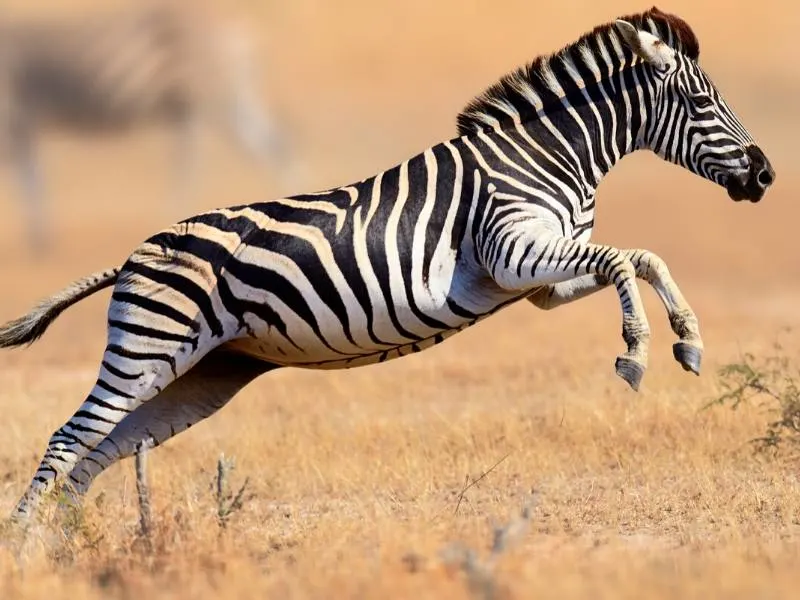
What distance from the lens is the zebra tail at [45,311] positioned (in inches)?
321

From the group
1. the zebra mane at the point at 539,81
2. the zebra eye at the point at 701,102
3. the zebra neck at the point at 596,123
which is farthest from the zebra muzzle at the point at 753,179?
the zebra mane at the point at 539,81

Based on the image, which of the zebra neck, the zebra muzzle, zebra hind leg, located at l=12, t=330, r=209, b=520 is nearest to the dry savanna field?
zebra hind leg, located at l=12, t=330, r=209, b=520

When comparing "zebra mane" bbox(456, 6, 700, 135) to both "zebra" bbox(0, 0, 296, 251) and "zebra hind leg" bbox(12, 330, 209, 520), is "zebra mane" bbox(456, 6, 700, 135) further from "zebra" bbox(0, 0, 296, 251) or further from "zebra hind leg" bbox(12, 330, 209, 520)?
"zebra" bbox(0, 0, 296, 251)

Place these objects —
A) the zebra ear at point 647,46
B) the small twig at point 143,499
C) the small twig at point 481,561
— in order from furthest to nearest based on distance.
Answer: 1. the zebra ear at point 647,46
2. the small twig at point 143,499
3. the small twig at point 481,561

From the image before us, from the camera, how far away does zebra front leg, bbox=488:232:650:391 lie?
23.4ft

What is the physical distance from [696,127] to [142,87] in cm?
2163

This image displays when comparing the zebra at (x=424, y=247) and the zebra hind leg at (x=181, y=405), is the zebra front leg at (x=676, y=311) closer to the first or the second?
the zebra at (x=424, y=247)

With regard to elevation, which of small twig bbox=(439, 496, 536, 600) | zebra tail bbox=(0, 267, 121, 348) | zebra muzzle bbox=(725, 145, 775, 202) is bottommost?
small twig bbox=(439, 496, 536, 600)

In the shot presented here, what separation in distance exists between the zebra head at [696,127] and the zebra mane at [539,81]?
0.41ft

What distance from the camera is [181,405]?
813cm

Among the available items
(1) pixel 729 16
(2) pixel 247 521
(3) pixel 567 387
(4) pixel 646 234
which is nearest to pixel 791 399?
(3) pixel 567 387

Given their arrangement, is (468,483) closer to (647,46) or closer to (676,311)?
(676,311)

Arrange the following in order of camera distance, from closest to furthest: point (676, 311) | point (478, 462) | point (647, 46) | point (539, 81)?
point (676, 311) → point (647, 46) → point (539, 81) → point (478, 462)

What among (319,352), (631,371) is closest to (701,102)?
(631,371)
